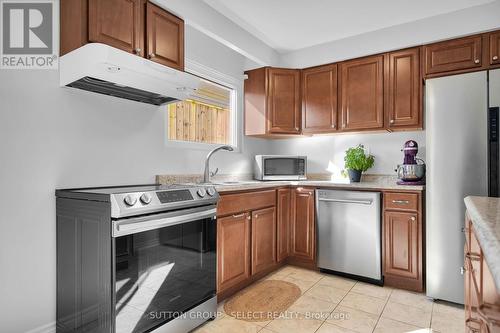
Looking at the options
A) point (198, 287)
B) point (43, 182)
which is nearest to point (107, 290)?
point (198, 287)

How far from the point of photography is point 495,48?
8.25 feet

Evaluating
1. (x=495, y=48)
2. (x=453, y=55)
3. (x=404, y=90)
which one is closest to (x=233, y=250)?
(x=404, y=90)

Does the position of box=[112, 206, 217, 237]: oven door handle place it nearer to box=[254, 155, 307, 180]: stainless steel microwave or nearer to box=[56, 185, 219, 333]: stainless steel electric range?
box=[56, 185, 219, 333]: stainless steel electric range

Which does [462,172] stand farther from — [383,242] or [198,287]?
[198,287]

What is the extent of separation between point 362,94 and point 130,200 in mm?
2622

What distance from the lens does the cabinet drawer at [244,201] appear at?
7.64ft

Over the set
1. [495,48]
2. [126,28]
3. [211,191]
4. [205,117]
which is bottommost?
[211,191]

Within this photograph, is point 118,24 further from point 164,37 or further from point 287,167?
point 287,167

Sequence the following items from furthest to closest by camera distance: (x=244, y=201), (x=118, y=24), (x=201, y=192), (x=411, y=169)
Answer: (x=411, y=169), (x=244, y=201), (x=201, y=192), (x=118, y=24)

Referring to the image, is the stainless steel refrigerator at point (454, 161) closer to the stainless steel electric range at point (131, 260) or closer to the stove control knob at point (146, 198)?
the stainless steel electric range at point (131, 260)

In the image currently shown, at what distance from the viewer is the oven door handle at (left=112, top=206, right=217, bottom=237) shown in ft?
4.94

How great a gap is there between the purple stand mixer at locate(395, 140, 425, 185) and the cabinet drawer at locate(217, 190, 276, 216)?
1.25 metres

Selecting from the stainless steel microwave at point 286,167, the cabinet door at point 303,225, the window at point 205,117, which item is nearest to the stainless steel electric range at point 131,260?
the window at point 205,117

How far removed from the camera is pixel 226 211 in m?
2.35
